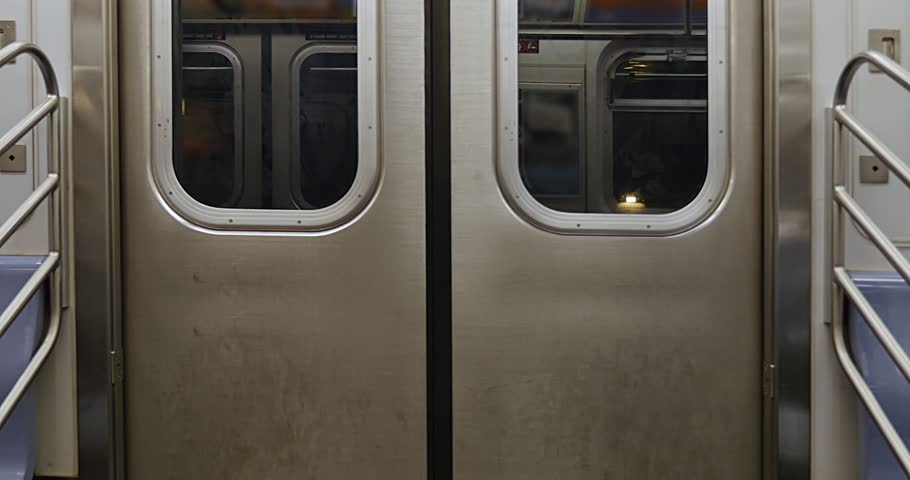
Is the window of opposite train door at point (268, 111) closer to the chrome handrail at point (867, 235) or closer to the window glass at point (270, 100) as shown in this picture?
the window glass at point (270, 100)

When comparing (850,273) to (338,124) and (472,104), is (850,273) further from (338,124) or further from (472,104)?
(338,124)

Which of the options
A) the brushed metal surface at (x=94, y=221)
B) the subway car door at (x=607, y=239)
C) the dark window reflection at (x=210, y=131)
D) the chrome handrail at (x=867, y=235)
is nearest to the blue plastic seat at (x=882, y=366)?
the chrome handrail at (x=867, y=235)

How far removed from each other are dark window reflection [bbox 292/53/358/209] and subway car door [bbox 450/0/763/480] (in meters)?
0.30

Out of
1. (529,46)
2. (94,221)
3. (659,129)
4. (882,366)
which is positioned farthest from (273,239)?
(882,366)

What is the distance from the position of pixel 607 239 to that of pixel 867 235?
648 millimetres

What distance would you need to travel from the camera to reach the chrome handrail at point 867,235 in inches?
65.2

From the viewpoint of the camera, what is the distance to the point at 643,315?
198 cm

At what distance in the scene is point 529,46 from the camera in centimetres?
196

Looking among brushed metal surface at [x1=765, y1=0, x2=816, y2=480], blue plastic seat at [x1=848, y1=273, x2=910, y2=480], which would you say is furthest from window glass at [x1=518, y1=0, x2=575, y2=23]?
blue plastic seat at [x1=848, y1=273, x2=910, y2=480]

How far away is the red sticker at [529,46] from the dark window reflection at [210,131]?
2.70 ft

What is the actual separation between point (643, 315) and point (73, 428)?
1.68 meters

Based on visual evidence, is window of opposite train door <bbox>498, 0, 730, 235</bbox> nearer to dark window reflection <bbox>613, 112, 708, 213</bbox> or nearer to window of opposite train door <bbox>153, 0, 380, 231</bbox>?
dark window reflection <bbox>613, 112, 708, 213</bbox>

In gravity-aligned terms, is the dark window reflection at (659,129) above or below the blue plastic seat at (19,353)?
above

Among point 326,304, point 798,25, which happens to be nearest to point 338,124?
point 326,304
